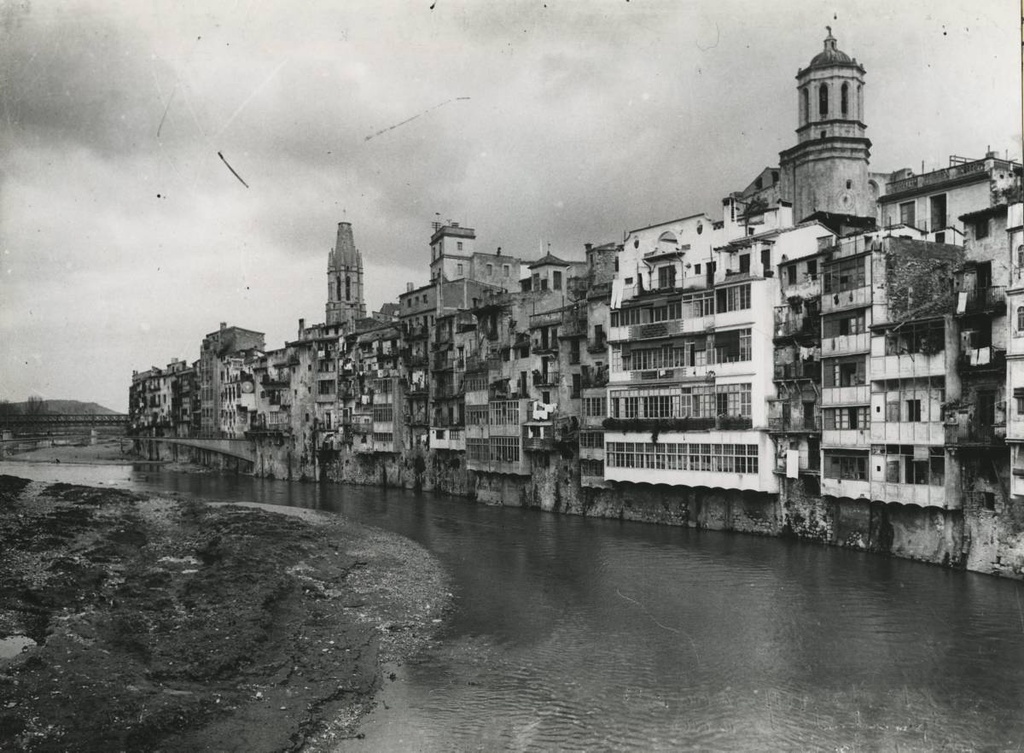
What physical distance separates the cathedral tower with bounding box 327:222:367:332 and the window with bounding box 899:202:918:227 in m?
102

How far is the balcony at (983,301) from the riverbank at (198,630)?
933 inches

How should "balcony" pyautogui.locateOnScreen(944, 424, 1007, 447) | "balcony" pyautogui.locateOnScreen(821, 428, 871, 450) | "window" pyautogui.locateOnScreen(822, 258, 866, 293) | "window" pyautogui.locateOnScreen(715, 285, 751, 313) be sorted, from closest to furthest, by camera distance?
"balcony" pyautogui.locateOnScreen(944, 424, 1007, 447) → "balcony" pyautogui.locateOnScreen(821, 428, 871, 450) → "window" pyautogui.locateOnScreen(822, 258, 866, 293) → "window" pyautogui.locateOnScreen(715, 285, 751, 313)

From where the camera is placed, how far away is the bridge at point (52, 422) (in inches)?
4752

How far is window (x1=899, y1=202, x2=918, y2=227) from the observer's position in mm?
50125

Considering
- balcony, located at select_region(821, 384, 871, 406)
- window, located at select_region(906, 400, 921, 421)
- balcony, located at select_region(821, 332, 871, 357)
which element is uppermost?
balcony, located at select_region(821, 332, 871, 357)

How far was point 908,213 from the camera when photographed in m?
50.3

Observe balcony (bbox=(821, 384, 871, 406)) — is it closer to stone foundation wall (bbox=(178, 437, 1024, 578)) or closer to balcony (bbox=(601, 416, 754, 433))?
balcony (bbox=(601, 416, 754, 433))

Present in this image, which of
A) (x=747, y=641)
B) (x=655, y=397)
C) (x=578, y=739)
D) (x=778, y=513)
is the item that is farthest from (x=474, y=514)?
(x=578, y=739)

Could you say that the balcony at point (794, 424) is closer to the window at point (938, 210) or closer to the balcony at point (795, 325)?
the balcony at point (795, 325)

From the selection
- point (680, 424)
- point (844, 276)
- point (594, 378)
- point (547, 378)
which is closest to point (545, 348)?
point (547, 378)

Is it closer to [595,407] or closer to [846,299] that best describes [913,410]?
[846,299]

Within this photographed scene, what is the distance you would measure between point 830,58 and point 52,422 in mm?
117520

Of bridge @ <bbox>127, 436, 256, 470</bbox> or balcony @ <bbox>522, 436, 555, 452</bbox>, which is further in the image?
bridge @ <bbox>127, 436, 256, 470</bbox>

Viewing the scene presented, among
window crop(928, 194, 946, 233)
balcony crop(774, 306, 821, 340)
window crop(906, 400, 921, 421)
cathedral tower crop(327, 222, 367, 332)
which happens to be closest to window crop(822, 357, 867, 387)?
balcony crop(774, 306, 821, 340)
